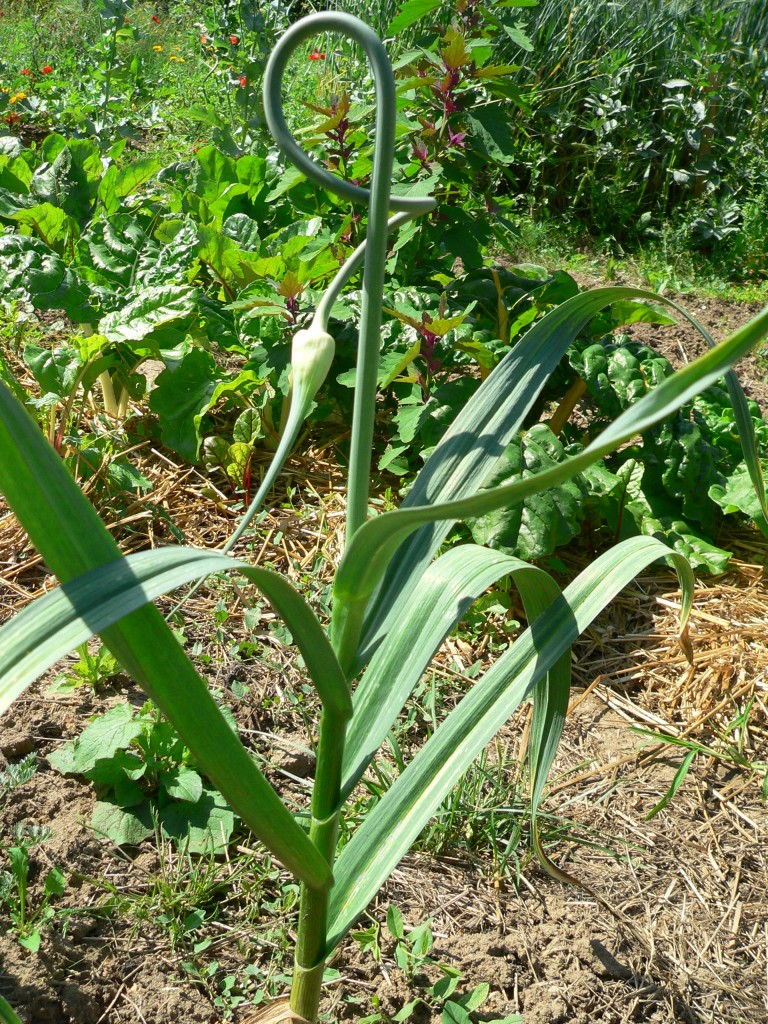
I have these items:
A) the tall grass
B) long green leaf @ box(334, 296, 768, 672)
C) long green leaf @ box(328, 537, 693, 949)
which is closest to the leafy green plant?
long green leaf @ box(328, 537, 693, 949)

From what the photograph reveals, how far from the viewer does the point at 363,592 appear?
0.72 metres

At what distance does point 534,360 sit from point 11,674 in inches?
21.9

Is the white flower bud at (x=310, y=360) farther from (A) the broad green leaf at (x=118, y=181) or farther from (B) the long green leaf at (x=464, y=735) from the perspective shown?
(A) the broad green leaf at (x=118, y=181)

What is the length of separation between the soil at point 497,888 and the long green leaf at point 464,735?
1.36 ft

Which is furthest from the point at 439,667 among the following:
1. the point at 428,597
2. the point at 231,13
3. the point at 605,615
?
the point at 231,13

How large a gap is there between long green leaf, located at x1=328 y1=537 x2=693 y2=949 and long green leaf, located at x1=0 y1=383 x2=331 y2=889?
0.59 ft

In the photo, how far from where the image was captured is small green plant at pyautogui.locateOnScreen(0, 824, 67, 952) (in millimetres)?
1141

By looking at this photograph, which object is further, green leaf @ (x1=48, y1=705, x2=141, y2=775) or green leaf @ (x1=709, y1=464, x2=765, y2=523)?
green leaf @ (x1=709, y1=464, x2=765, y2=523)

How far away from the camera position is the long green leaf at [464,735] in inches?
32.0

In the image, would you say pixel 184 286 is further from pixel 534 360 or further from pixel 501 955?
pixel 501 955

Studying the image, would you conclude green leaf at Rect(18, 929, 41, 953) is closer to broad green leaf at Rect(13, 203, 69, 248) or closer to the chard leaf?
the chard leaf

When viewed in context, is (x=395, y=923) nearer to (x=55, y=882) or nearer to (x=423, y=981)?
(x=423, y=981)

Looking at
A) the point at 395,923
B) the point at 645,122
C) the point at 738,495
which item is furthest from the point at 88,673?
the point at 645,122

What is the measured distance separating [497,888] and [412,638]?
729mm
